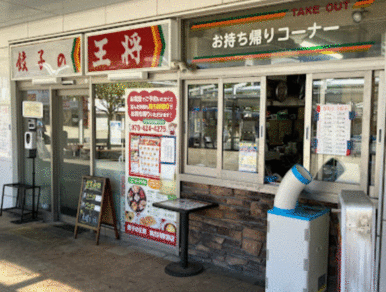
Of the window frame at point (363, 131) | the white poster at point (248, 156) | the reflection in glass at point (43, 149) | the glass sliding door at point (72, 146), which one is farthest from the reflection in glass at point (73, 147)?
the window frame at point (363, 131)

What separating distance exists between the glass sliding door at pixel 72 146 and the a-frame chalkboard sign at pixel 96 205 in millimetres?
542

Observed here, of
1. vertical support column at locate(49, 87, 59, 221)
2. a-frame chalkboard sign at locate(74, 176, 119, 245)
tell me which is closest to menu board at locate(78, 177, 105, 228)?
a-frame chalkboard sign at locate(74, 176, 119, 245)

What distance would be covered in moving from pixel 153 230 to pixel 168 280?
112cm

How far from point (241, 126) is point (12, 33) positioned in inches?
191

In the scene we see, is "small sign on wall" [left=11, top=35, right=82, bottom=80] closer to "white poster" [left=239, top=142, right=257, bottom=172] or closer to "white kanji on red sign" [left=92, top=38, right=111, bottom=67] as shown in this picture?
"white kanji on red sign" [left=92, top=38, right=111, bottom=67]

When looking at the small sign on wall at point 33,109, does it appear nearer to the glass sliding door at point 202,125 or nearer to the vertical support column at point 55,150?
the vertical support column at point 55,150

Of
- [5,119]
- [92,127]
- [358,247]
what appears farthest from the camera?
[5,119]

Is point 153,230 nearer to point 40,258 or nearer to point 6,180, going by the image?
point 40,258

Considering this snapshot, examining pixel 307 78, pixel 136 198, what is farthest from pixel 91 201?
pixel 307 78

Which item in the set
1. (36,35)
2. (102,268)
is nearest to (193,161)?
(102,268)

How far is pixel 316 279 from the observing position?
3.84 metres

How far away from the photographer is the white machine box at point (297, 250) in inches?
146

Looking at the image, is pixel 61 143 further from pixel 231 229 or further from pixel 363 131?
pixel 363 131

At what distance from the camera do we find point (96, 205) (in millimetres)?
5934
